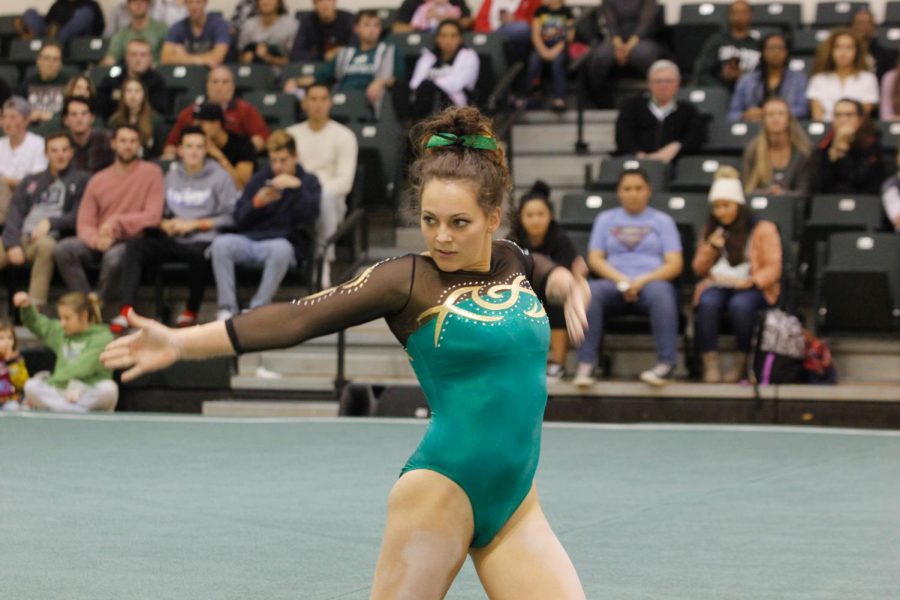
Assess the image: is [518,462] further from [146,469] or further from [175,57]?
[175,57]

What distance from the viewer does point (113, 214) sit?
11.6 metres

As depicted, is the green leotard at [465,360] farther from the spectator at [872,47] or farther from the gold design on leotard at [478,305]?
the spectator at [872,47]

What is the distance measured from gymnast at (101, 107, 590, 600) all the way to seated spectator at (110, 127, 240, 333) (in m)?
8.07

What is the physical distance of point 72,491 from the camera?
6.68 meters

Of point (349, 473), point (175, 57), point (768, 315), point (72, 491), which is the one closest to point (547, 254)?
point (768, 315)

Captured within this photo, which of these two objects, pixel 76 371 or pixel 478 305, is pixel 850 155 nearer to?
pixel 76 371

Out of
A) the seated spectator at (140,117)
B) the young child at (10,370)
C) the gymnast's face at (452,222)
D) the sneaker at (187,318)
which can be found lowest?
the young child at (10,370)

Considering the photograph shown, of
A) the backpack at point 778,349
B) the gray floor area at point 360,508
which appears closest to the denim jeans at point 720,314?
the backpack at point 778,349

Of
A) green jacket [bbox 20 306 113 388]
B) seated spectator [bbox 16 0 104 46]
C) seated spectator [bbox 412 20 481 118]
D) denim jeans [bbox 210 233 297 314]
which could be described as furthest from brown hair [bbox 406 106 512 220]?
seated spectator [bbox 16 0 104 46]

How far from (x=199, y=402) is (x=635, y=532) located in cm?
589

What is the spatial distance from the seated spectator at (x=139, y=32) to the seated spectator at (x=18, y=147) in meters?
1.96

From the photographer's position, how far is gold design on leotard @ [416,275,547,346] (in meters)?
3.31

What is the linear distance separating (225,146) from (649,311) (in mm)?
4205

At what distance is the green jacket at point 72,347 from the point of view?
10312 millimetres
